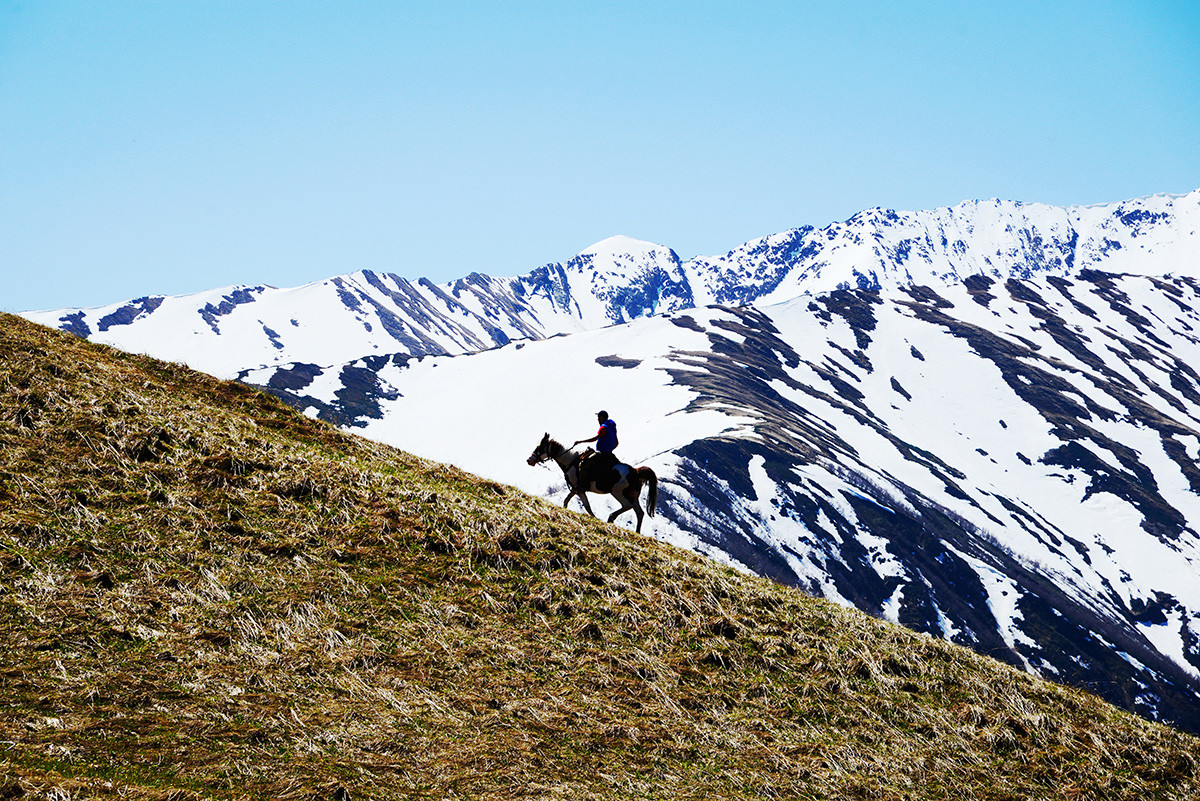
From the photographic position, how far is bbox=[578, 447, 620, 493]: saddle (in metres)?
24.0

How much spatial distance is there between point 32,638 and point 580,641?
7.52 meters

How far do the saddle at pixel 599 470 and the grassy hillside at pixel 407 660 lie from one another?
214 inches

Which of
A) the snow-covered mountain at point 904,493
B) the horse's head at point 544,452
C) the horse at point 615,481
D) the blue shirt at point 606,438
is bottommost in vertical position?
the snow-covered mountain at point 904,493

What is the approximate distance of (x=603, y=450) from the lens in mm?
23734

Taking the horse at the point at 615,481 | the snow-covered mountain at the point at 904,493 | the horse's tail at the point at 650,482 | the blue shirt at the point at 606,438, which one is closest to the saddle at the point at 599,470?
the horse at the point at 615,481

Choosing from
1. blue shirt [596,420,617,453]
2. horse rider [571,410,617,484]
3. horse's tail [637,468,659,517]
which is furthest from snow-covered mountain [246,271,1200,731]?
blue shirt [596,420,617,453]

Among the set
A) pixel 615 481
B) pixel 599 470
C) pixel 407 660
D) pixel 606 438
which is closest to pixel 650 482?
pixel 615 481

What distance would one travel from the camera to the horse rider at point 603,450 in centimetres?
2340

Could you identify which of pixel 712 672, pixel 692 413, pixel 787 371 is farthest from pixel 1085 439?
pixel 712 672

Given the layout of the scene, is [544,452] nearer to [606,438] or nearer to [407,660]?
[606,438]

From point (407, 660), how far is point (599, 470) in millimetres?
12366

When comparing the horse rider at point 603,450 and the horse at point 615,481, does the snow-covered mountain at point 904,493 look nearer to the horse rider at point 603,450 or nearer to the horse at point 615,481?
the horse at point 615,481

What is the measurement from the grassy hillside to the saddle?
5.44m

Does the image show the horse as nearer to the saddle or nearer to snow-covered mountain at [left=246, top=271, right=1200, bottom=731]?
the saddle
